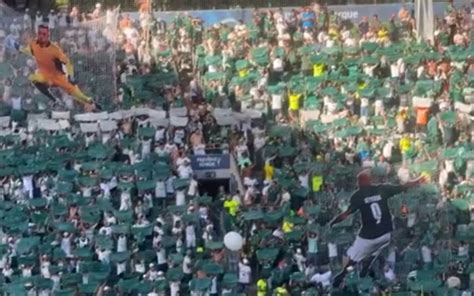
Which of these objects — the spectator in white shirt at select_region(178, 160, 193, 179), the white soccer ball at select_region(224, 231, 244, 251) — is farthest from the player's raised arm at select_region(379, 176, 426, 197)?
the spectator in white shirt at select_region(178, 160, 193, 179)

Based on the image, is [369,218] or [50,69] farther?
[50,69]

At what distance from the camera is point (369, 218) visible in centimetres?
2455

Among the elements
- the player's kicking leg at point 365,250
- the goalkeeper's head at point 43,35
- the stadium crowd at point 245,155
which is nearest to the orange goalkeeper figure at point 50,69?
the goalkeeper's head at point 43,35

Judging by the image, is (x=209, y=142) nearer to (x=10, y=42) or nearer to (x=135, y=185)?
(x=135, y=185)

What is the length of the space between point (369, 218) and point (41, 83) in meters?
6.76

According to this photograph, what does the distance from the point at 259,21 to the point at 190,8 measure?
1529 mm

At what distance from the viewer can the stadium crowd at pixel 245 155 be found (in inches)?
942

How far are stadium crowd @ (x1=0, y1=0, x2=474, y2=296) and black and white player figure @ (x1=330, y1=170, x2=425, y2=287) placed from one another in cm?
12

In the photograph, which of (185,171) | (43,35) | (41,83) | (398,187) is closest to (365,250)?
(398,187)

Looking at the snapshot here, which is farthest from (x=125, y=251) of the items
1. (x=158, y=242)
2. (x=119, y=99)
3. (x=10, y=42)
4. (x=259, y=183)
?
(x=10, y=42)

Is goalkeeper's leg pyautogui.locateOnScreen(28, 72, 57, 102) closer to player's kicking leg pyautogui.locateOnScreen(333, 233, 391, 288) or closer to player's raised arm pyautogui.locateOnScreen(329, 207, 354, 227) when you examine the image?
player's raised arm pyautogui.locateOnScreen(329, 207, 354, 227)

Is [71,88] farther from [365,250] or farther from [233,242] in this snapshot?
[365,250]

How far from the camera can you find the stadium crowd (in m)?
23.9

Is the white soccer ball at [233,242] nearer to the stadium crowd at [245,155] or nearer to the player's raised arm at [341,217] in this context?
the stadium crowd at [245,155]
